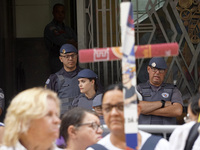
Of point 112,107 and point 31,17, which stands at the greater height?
point 31,17

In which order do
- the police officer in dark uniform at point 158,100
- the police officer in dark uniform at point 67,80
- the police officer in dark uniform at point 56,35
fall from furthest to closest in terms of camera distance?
1. the police officer in dark uniform at point 56,35
2. the police officer in dark uniform at point 67,80
3. the police officer in dark uniform at point 158,100

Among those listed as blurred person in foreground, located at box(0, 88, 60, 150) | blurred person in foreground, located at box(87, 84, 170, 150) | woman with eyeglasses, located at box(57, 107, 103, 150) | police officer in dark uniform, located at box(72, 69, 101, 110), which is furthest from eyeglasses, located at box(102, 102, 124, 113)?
police officer in dark uniform, located at box(72, 69, 101, 110)

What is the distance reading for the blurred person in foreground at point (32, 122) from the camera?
3.43 meters

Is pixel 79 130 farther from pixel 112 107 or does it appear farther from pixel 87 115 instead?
pixel 112 107

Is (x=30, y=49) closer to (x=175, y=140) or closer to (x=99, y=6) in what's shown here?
(x=99, y=6)

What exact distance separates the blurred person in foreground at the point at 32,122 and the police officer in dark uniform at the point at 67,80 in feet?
12.6

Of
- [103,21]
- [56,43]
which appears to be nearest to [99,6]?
[103,21]

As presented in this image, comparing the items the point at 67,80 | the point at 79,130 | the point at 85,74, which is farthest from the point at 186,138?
the point at 67,80

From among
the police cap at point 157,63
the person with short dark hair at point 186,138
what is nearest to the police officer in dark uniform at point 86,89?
the police cap at point 157,63

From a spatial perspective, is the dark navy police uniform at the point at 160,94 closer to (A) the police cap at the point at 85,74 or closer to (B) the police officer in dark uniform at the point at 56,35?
(A) the police cap at the point at 85,74

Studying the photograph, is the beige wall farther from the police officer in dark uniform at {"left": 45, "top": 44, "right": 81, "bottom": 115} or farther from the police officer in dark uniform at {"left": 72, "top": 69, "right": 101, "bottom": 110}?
the police officer in dark uniform at {"left": 72, "top": 69, "right": 101, "bottom": 110}

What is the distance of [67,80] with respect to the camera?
24.7ft

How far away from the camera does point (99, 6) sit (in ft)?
27.2

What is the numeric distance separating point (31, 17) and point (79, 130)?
628 centimetres
